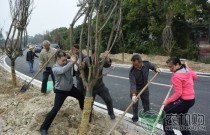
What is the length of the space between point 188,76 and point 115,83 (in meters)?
7.58

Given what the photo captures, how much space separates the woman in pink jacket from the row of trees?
14667 mm

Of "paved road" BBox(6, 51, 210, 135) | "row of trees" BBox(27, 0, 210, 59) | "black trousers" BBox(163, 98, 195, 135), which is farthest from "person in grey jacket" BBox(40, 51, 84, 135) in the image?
"row of trees" BBox(27, 0, 210, 59)

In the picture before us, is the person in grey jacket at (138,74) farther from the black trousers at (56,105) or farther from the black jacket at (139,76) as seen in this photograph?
the black trousers at (56,105)

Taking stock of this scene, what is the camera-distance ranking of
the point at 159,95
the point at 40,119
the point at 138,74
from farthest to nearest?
the point at 159,95
the point at 138,74
the point at 40,119

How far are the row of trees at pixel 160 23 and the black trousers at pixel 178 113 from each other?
1465 cm

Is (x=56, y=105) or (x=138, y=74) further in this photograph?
(x=138, y=74)

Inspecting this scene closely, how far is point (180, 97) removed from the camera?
16.6ft

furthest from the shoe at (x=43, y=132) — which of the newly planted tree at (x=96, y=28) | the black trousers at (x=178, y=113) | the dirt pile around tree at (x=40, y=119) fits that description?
the black trousers at (x=178, y=113)

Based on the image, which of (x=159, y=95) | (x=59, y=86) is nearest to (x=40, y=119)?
(x=59, y=86)

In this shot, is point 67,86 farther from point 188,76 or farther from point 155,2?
point 155,2

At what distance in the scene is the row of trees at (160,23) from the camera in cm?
2014

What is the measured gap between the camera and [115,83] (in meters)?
12.6

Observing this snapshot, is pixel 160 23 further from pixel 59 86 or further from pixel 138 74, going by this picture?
pixel 59 86

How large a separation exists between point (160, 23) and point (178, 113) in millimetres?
18784
